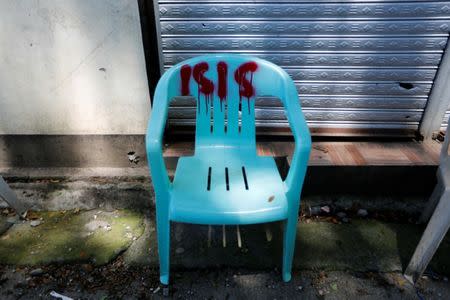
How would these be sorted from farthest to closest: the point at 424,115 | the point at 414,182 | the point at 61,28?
the point at 424,115 < the point at 414,182 < the point at 61,28

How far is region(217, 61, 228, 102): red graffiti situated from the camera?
6.81 ft

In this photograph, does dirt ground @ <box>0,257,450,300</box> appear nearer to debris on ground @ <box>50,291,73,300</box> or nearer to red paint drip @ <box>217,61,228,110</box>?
debris on ground @ <box>50,291,73,300</box>

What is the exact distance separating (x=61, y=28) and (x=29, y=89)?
632mm

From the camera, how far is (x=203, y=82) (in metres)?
2.12

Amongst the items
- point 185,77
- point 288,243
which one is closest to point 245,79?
point 185,77

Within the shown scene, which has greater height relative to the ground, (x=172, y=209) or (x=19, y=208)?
(x=172, y=209)

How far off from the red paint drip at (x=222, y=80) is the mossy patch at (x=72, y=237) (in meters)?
1.19

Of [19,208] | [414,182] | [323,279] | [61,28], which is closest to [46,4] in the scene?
[61,28]

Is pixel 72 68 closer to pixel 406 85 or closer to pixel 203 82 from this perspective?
pixel 203 82

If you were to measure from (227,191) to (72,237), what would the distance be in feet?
4.37

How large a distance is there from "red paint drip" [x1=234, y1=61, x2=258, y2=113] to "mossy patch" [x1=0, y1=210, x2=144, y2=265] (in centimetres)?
130

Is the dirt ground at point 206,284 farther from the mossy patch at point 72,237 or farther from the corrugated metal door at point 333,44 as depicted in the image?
the corrugated metal door at point 333,44

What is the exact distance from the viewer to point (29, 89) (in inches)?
106

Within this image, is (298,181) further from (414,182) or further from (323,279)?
(414,182)
